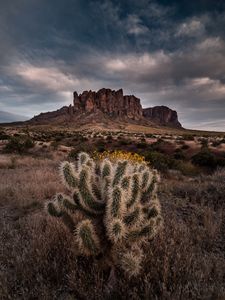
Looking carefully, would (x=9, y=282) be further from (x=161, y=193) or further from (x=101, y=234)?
(x=161, y=193)

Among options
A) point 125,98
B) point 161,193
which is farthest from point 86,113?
point 161,193

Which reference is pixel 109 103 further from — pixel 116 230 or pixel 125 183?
pixel 116 230

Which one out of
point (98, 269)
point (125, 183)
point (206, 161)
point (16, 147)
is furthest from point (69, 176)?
point (16, 147)

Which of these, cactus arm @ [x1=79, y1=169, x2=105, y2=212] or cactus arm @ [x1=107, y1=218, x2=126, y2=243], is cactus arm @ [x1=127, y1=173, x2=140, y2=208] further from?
cactus arm @ [x1=107, y1=218, x2=126, y2=243]

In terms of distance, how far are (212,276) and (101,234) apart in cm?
135

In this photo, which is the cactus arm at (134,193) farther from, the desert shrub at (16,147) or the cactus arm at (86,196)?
the desert shrub at (16,147)

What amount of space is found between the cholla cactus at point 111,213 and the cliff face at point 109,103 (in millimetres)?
148930

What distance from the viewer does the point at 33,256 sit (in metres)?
2.90

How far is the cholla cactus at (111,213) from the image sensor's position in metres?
2.48

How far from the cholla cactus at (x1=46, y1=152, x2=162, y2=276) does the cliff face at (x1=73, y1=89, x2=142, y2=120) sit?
149 metres

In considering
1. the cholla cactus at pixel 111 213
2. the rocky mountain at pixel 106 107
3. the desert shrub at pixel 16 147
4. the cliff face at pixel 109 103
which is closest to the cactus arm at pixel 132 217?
the cholla cactus at pixel 111 213

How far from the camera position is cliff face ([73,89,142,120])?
156 m

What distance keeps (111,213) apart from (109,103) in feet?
535

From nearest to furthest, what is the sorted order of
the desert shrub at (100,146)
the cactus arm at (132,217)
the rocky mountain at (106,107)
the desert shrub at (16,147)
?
the cactus arm at (132,217) < the desert shrub at (16,147) < the desert shrub at (100,146) < the rocky mountain at (106,107)
